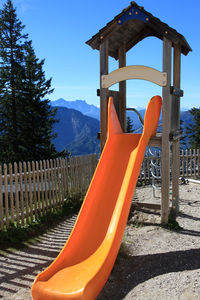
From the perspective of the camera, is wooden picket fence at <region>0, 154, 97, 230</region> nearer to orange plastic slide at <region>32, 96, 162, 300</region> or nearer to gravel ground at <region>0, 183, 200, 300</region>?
gravel ground at <region>0, 183, 200, 300</region>

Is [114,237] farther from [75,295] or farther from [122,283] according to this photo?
[75,295]

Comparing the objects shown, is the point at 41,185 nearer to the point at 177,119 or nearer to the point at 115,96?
the point at 115,96

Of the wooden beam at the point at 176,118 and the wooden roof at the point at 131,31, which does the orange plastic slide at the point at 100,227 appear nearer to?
the wooden beam at the point at 176,118

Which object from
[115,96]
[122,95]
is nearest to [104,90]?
[115,96]

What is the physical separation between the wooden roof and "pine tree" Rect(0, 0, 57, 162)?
1263 cm

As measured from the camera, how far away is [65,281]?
345cm

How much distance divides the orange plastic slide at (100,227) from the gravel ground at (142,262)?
444 mm

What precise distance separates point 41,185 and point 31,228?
1329mm

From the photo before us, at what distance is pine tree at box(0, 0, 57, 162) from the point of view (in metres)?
19.5

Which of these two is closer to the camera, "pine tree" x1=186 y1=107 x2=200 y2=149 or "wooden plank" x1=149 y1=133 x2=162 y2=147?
"wooden plank" x1=149 y1=133 x2=162 y2=147

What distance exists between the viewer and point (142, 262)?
4566 millimetres

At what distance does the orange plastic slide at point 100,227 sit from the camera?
336cm

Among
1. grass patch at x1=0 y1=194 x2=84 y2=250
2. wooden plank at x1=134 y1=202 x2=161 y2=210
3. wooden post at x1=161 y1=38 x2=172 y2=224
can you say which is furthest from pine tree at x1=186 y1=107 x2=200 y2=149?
wooden post at x1=161 y1=38 x2=172 y2=224

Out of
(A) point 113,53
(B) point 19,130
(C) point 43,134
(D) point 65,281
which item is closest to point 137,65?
(A) point 113,53
